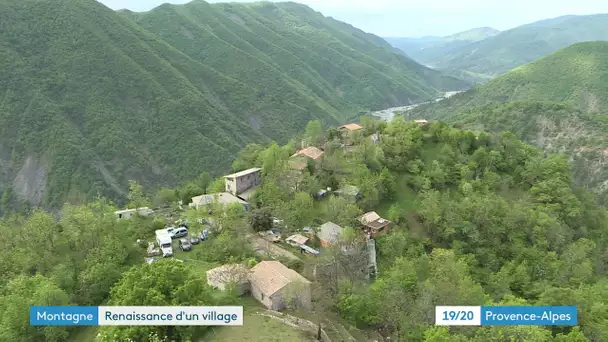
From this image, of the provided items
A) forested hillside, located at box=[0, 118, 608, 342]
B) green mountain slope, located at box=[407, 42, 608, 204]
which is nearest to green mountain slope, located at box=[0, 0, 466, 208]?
forested hillside, located at box=[0, 118, 608, 342]

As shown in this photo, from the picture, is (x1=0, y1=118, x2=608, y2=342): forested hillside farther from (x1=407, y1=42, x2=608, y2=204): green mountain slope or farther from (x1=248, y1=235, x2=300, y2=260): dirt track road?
(x1=407, y1=42, x2=608, y2=204): green mountain slope

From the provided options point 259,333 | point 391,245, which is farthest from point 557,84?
point 259,333

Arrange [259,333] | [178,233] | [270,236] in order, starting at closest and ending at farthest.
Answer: [259,333] < [178,233] < [270,236]

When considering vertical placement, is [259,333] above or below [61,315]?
below

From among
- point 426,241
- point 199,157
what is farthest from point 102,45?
point 426,241

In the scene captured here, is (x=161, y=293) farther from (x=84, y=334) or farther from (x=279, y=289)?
(x=84, y=334)

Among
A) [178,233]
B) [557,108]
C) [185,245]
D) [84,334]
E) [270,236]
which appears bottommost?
[84,334]
